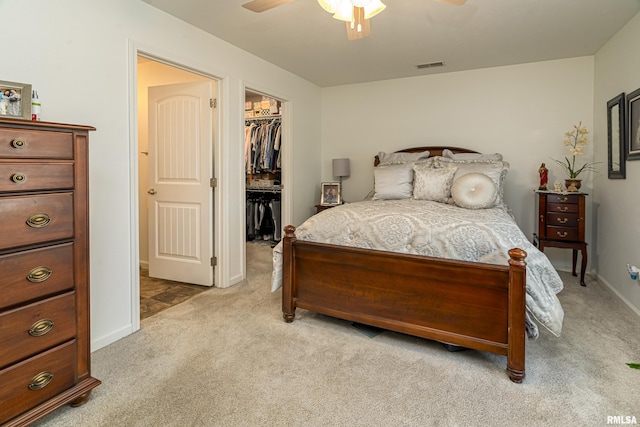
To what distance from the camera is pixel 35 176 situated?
1.47 metres

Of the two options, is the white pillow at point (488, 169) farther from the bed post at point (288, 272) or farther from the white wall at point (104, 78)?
the white wall at point (104, 78)

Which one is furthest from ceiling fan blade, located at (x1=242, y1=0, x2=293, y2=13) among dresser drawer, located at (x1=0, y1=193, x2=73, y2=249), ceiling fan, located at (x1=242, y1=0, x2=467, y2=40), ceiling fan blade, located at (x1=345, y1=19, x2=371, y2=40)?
dresser drawer, located at (x1=0, y1=193, x2=73, y2=249)

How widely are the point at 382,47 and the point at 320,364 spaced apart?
2896mm

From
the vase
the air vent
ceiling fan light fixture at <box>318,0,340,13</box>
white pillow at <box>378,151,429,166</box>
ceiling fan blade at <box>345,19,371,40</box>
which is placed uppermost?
the air vent

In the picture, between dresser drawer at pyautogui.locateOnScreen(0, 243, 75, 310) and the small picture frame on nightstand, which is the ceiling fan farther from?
the small picture frame on nightstand

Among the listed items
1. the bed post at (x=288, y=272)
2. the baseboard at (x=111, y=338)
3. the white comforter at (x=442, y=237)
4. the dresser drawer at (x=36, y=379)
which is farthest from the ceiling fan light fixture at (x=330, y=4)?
the baseboard at (x=111, y=338)

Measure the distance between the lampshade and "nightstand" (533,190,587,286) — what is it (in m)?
2.21

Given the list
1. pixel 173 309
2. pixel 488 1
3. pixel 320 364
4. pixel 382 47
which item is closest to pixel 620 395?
pixel 320 364

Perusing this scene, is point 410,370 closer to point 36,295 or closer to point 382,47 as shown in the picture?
point 36,295

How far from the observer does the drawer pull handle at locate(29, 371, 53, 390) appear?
1.50 metres

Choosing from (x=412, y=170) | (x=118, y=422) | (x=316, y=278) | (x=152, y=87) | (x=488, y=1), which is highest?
(x=488, y=1)

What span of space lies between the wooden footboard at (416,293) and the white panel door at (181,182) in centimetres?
121

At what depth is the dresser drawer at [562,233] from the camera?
3458 millimetres

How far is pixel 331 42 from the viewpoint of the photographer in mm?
3336
